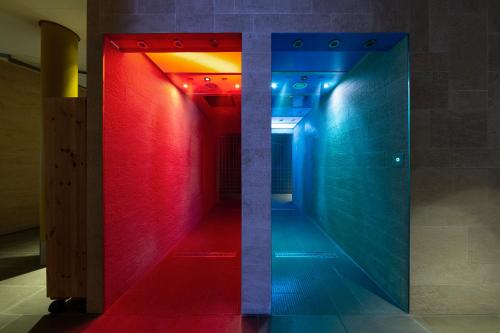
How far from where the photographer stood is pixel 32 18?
390 centimetres

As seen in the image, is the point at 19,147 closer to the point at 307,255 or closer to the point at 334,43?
the point at 307,255

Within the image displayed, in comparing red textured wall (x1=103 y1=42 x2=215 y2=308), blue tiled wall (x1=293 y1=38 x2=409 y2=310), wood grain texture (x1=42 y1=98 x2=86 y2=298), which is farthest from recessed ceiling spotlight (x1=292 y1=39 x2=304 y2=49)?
wood grain texture (x1=42 y1=98 x2=86 y2=298)

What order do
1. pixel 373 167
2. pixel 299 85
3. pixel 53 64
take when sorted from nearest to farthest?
pixel 373 167 < pixel 53 64 < pixel 299 85

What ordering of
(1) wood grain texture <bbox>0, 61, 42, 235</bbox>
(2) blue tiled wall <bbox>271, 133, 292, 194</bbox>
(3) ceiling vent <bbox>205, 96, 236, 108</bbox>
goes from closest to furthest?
(1) wood grain texture <bbox>0, 61, 42, 235</bbox> < (3) ceiling vent <bbox>205, 96, 236, 108</bbox> < (2) blue tiled wall <bbox>271, 133, 292, 194</bbox>

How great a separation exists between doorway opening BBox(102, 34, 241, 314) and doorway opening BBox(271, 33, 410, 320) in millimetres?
853

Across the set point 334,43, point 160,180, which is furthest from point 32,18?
point 334,43

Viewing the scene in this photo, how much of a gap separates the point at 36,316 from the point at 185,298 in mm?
1550

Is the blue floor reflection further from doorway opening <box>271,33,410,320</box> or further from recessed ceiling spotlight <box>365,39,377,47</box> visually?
recessed ceiling spotlight <box>365,39,377,47</box>

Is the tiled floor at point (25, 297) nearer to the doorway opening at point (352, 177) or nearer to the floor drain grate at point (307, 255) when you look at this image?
the doorway opening at point (352, 177)

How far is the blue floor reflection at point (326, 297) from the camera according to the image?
94.7 inches

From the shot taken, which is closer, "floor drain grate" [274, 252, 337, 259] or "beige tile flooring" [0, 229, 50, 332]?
"beige tile flooring" [0, 229, 50, 332]

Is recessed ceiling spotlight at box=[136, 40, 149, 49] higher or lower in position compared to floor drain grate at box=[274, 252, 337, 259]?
higher

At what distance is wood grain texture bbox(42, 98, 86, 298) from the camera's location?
2.69 meters

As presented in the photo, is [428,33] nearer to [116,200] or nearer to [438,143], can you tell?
[438,143]
